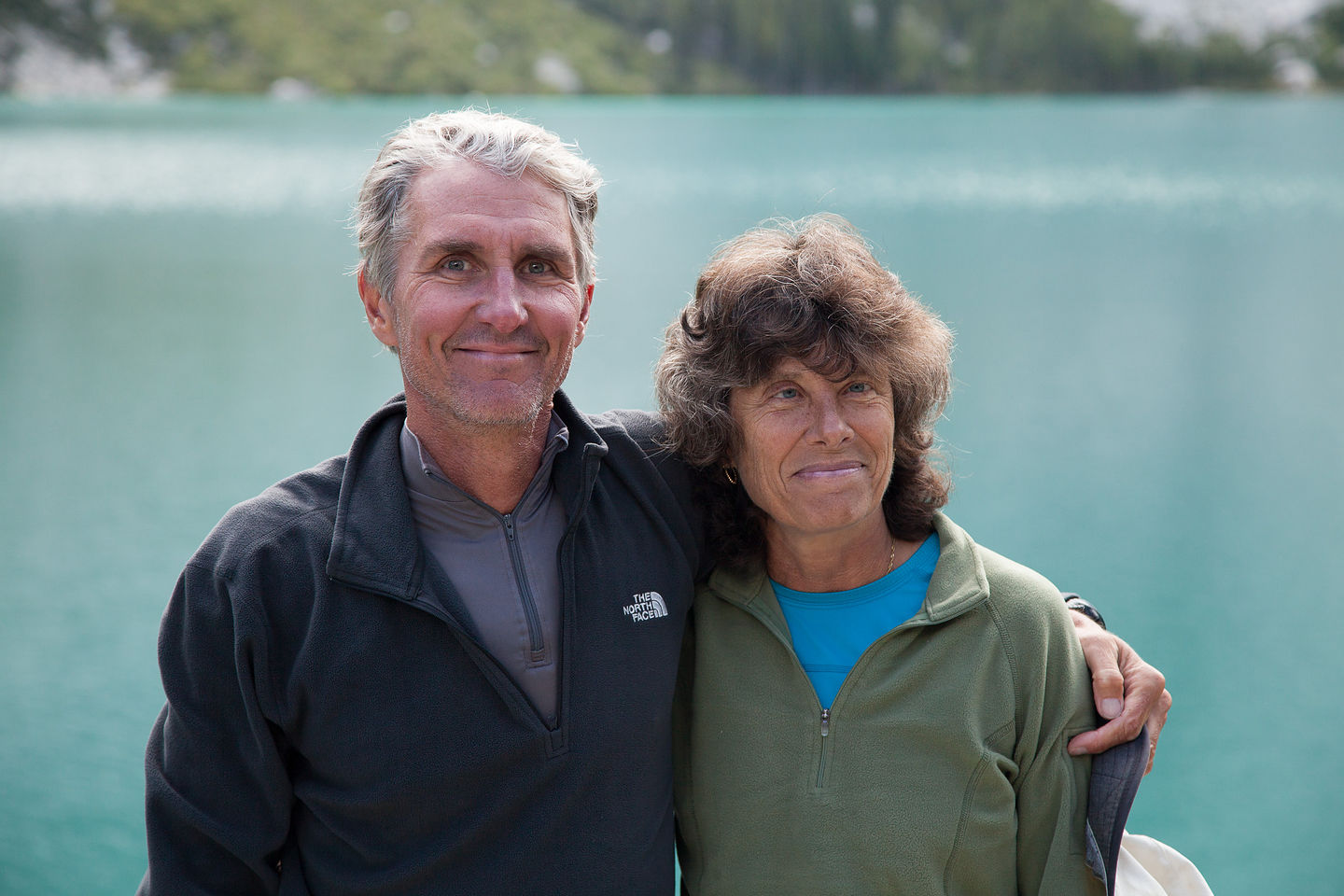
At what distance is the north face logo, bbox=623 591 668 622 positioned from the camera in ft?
6.93

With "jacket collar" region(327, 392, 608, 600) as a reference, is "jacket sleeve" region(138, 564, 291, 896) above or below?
below

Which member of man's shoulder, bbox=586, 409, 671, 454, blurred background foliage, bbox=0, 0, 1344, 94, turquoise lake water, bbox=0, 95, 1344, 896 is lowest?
turquoise lake water, bbox=0, 95, 1344, 896

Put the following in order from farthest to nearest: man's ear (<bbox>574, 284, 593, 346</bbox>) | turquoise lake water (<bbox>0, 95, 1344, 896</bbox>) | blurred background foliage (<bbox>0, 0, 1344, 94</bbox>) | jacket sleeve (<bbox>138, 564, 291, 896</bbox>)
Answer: blurred background foliage (<bbox>0, 0, 1344, 94</bbox>) < turquoise lake water (<bbox>0, 95, 1344, 896</bbox>) < man's ear (<bbox>574, 284, 593, 346</bbox>) < jacket sleeve (<bbox>138, 564, 291, 896</bbox>)

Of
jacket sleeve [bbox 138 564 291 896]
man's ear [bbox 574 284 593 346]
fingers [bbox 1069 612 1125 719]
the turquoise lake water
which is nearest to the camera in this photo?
jacket sleeve [bbox 138 564 291 896]

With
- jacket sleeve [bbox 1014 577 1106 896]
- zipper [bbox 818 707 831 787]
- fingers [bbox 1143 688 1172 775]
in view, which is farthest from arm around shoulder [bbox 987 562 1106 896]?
zipper [bbox 818 707 831 787]

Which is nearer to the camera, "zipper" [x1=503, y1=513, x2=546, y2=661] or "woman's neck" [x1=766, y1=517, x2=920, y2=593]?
"zipper" [x1=503, y1=513, x2=546, y2=661]

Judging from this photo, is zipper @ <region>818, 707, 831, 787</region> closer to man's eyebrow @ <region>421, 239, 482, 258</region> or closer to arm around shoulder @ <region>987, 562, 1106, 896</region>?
arm around shoulder @ <region>987, 562, 1106, 896</region>

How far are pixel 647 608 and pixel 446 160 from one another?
0.92 m

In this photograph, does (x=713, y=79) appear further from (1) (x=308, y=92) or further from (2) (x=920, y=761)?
(2) (x=920, y=761)

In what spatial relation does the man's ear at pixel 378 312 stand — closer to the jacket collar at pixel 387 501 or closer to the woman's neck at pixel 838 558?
the jacket collar at pixel 387 501

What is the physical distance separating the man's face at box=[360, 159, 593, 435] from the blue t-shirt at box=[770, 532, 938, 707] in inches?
27.0

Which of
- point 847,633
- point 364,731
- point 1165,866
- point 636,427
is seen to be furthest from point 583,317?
point 1165,866

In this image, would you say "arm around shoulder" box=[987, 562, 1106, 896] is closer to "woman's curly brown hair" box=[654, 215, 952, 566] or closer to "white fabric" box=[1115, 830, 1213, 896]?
"white fabric" box=[1115, 830, 1213, 896]

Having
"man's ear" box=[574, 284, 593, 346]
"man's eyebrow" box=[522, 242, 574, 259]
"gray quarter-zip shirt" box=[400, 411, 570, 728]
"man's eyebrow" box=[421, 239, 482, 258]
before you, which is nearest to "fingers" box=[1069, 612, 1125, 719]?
"gray quarter-zip shirt" box=[400, 411, 570, 728]
